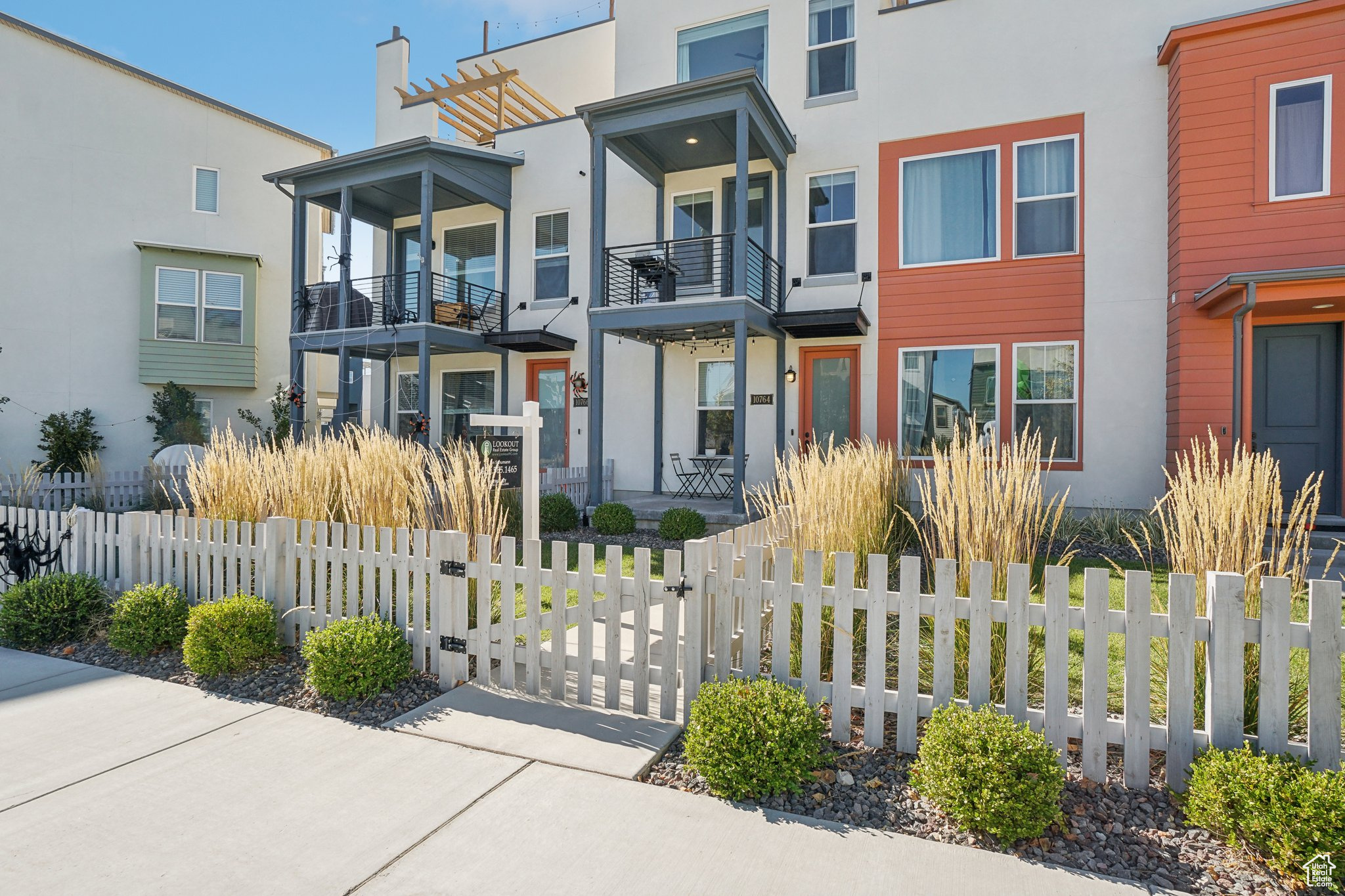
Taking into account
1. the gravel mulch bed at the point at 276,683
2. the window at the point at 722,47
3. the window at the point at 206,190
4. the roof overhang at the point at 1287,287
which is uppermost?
the window at the point at 722,47

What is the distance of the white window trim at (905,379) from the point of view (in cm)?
1026

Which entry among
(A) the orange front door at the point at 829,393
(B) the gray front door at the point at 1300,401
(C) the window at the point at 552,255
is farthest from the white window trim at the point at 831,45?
(B) the gray front door at the point at 1300,401


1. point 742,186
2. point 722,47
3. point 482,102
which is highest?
point 482,102

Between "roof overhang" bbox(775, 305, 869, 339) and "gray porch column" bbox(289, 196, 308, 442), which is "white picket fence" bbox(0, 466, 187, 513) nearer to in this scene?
"gray porch column" bbox(289, 196, 308, 442)

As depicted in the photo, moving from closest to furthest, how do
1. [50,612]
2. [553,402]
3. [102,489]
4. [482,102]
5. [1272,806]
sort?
[1272,806]
[50,612]
[102,489]
[553,402]
[482,102]

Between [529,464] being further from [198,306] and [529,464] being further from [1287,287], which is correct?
[198,306]

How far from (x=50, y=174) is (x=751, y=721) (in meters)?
18.8

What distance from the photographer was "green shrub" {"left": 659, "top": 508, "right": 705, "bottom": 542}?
8.98 metres

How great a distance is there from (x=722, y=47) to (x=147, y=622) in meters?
11.6

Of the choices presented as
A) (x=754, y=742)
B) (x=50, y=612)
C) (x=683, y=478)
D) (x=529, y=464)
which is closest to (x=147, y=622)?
(x=50, y=612)

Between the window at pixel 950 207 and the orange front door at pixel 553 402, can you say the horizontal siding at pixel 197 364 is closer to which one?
the orange front door at pixel 553 402

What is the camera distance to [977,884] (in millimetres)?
2418

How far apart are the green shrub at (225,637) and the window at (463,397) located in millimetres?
9499

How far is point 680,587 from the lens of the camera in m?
3.68
